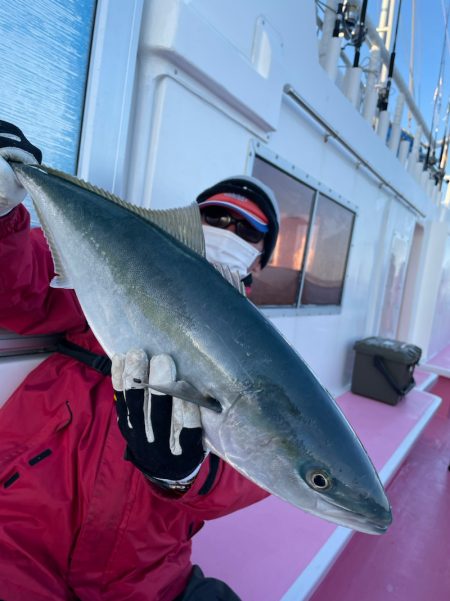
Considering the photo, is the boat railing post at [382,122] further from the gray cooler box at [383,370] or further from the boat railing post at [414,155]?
the gray cooler box at [383,370]

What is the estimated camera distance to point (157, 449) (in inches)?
41.9

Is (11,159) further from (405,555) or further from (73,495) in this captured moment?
(405,555)

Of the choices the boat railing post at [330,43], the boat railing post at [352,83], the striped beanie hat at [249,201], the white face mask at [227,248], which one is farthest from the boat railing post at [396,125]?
the white face mask at [227,248]

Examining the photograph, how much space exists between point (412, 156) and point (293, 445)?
6557mm

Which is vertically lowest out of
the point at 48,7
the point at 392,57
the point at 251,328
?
the point at 251,328

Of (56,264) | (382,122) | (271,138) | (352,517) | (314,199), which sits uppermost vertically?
(382,122)

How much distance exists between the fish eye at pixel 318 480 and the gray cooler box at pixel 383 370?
4005mm

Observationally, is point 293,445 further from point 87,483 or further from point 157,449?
point 87,483

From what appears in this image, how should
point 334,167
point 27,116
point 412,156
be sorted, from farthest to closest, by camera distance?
point 412,156
point 334,167
point 27,116

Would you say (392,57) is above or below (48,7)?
above

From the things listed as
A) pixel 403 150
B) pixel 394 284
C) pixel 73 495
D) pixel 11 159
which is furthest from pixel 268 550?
pixel 403 150

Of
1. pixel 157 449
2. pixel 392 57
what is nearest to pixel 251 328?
pixel 157 449

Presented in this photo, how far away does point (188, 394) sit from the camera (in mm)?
914

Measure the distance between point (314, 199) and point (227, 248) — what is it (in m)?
2.16
